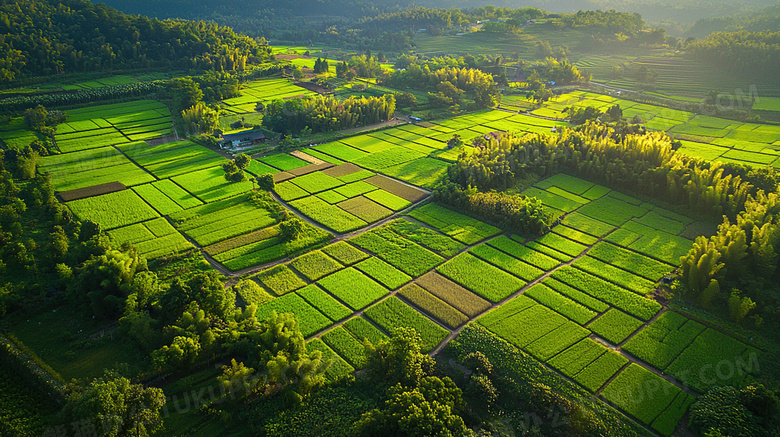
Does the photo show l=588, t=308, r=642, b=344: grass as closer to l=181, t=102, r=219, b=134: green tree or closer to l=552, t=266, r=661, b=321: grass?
l=552, t=266, r=661, b=321: grass

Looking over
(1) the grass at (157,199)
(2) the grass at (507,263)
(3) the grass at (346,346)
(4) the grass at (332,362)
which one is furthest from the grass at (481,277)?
(1) the grass at (157,199)

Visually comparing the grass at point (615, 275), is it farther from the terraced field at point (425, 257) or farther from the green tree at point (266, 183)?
the green tree at point (266, 183)

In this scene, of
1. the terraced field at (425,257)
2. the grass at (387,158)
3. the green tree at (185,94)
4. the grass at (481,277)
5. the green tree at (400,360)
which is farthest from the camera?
the green tree at (185,94)

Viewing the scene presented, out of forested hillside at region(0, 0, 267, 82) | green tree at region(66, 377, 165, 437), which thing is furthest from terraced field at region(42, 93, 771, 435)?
forested hillside at region(0, 0, 267, 82)

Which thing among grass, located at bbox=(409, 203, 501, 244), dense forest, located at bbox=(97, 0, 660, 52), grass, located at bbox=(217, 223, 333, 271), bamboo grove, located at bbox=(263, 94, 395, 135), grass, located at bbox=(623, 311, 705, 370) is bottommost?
grass, located at bbox=(623, 311, 705, 370)

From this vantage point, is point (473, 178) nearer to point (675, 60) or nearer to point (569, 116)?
point (569, 116)

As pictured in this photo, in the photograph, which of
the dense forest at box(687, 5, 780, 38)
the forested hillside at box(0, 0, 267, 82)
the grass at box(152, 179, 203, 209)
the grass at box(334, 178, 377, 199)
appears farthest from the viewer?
the dense forest at box(687, 5, 780, 38)
